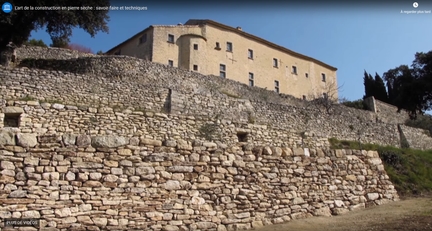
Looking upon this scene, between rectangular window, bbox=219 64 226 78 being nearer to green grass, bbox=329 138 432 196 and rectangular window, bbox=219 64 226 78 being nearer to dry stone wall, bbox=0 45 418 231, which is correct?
dry stone wall, bbox=0 45 418 231

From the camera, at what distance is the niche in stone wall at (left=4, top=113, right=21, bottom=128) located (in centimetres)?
1396

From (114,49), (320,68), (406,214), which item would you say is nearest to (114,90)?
(406,214)

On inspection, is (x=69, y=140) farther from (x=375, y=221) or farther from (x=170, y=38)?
(x=170, y=38)

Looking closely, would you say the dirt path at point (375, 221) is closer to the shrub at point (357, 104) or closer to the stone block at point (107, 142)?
the stone block at point (107, 142)

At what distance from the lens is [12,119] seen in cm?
1405

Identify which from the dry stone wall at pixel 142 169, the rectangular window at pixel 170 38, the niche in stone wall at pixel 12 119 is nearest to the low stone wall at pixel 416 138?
the dry stone wall at pixel 142 169

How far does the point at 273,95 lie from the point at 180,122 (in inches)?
512

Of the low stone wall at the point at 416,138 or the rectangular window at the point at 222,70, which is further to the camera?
the rectangular window at the point at 222,70

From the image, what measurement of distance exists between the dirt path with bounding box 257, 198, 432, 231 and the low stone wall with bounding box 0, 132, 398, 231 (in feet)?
1.15

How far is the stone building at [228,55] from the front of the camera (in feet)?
118

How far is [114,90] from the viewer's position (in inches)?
696

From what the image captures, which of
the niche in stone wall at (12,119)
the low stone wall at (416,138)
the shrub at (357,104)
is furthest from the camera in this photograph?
the shrub at (357,104)

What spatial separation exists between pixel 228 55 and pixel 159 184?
3334 cm

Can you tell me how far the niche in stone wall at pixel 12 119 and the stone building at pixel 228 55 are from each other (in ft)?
70.6
